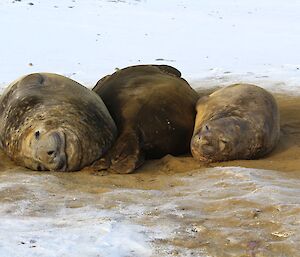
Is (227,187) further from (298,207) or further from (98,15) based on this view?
(98,15)

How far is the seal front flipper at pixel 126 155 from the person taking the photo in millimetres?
5184

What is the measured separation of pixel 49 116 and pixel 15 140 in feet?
1.12

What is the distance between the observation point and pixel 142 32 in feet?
41.0

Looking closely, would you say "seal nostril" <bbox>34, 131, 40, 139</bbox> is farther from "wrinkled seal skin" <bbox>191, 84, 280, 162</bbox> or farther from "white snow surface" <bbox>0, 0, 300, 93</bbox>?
"white snow surface" <bbox>0, 0, 300, 93</bbox>

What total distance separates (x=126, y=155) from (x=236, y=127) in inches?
39.2

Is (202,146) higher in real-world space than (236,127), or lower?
lower

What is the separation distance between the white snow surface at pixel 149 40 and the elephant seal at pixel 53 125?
2.79 meters

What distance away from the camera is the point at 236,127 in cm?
556

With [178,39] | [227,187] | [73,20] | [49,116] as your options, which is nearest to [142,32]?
[178,39]

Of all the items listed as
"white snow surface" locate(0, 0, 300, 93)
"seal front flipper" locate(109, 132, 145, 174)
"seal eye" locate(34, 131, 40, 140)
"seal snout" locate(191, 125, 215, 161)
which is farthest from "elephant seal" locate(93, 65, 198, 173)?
"white snow surface" locate(0, 0, 300, 93)

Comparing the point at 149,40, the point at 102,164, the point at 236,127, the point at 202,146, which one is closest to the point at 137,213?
the point at 102,164

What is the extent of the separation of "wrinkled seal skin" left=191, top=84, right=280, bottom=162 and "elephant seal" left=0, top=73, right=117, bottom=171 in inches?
32.0

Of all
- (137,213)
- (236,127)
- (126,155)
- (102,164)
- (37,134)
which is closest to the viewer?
(137,213)

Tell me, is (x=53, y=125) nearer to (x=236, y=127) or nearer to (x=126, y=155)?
(x=126, y=155)
